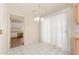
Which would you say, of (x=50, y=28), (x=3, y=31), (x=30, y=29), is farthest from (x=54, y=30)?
(x=3, y=31)

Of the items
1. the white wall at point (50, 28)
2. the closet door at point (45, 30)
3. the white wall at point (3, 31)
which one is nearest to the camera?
the white wall at point (3, 31)

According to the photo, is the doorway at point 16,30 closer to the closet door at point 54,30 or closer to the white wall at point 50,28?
the white wall at point 50,28

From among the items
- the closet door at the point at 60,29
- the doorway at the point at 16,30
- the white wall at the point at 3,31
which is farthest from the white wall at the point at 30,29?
the closet door at the point at 60,29

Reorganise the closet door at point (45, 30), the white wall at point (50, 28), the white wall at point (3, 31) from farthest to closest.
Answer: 1. the closet door at point (45, 30)
2. the white wall at point (50, 28)
3. the white wall at point (3, 31)

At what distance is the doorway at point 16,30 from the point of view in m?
1.71

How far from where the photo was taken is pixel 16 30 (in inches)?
67.9

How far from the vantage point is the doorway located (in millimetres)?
1710

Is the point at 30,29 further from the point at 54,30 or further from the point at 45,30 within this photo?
the point at 54,30

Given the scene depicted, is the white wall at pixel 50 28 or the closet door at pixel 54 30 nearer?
the white wall at pixel 50 28

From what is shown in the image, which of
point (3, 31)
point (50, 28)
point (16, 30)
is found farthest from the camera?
point (50, 28)

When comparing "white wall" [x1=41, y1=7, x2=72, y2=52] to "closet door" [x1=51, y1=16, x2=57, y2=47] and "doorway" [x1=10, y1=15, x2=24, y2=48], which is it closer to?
"closet door" [x1=51, y1=16, x2=57, y2=47]

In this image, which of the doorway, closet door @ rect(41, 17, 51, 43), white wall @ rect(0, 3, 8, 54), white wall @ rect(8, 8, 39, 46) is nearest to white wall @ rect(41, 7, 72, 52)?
closet door @ rect(41, 17, 51, 43)

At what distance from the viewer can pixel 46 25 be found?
177 centimetres
